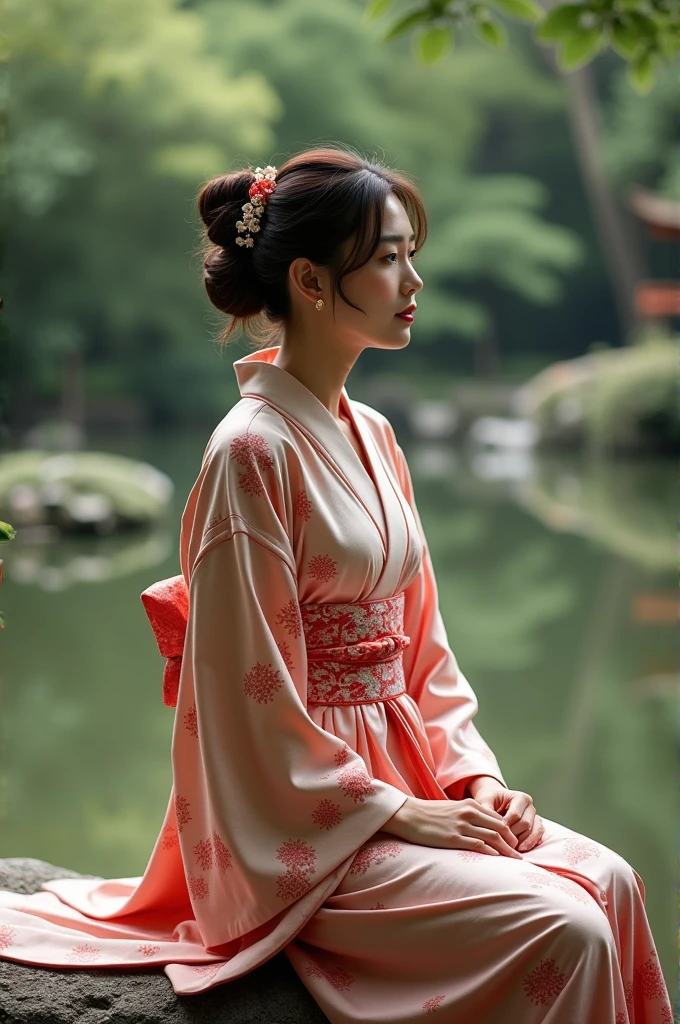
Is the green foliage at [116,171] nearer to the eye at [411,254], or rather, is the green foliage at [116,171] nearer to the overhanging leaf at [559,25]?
the eye at [411,254]

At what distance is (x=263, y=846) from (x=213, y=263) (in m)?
0.77

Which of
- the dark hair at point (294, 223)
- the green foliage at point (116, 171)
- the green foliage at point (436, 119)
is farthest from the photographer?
the green foliage at point (436, 119)

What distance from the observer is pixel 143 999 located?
1.41 metres

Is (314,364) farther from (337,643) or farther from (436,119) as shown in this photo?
(436,119)

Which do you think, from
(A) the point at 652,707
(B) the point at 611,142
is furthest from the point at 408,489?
(B) the point at 611,142

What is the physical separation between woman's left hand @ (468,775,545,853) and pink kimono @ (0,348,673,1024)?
0.02m

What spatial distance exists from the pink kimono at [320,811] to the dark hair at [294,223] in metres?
0.09

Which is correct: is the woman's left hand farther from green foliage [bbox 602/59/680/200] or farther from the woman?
green foliage [bbox 602/59/680/200]

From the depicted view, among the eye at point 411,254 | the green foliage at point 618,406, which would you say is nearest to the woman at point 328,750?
the eye at point 411,254

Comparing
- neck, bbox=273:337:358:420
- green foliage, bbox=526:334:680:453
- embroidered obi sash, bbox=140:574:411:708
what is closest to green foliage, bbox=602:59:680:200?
green foliage, bbox=526:334:680:453

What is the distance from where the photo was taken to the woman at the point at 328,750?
1332mm

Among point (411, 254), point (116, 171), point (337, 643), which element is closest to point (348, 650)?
point (337, 643)

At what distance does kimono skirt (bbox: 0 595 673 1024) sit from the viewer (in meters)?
1.28

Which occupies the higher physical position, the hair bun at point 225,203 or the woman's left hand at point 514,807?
the hair bun at point 225,203
